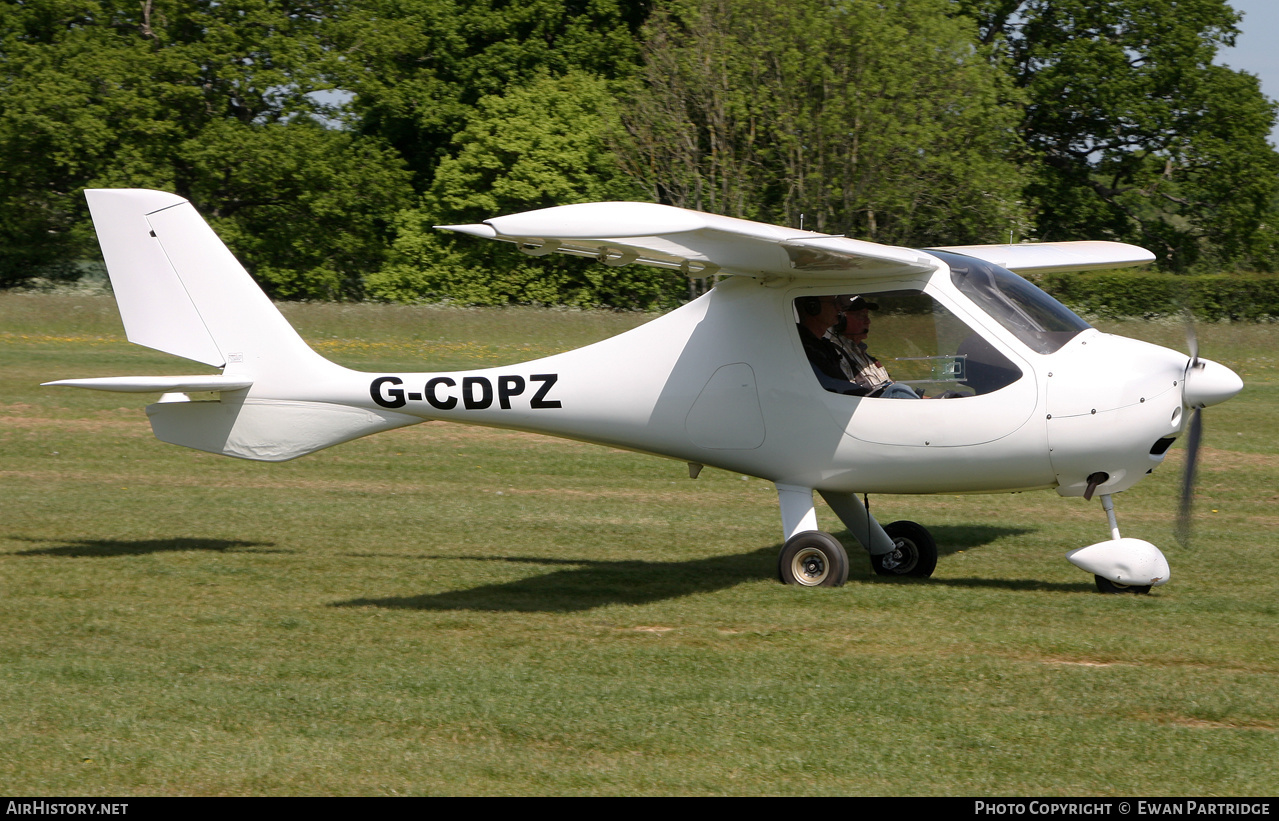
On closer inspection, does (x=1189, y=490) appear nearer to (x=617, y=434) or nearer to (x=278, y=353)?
(x=617, y=434)

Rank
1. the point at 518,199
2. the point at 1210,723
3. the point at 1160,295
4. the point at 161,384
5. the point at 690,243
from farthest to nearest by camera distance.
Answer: the point at 518,199 < the point at 1160,295 < the point at 161,384 < the point at 690,243 < the point at 1210,723

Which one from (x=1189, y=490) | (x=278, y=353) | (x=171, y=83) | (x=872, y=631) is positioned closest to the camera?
(x=872, y=631)

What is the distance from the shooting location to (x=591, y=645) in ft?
26.0

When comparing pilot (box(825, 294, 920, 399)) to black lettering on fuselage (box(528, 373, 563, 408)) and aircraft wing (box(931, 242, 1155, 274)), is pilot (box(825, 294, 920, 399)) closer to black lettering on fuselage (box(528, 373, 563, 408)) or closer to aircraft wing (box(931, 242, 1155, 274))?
aircraft wing (box(931, 242, 1155, 274))

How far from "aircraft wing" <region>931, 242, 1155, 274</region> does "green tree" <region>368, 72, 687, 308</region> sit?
35.4m

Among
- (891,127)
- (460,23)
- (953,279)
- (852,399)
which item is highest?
(460,23)

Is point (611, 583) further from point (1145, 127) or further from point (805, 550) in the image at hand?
point (1145, 127)

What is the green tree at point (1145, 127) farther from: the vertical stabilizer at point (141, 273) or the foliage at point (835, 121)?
the vertical stabilizer at point (141, 273)

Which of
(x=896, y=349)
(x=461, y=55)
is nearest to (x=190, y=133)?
(x=461, y=55)

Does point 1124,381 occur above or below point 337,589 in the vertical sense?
above

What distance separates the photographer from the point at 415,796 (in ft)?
17.2

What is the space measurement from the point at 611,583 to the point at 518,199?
128 feet
